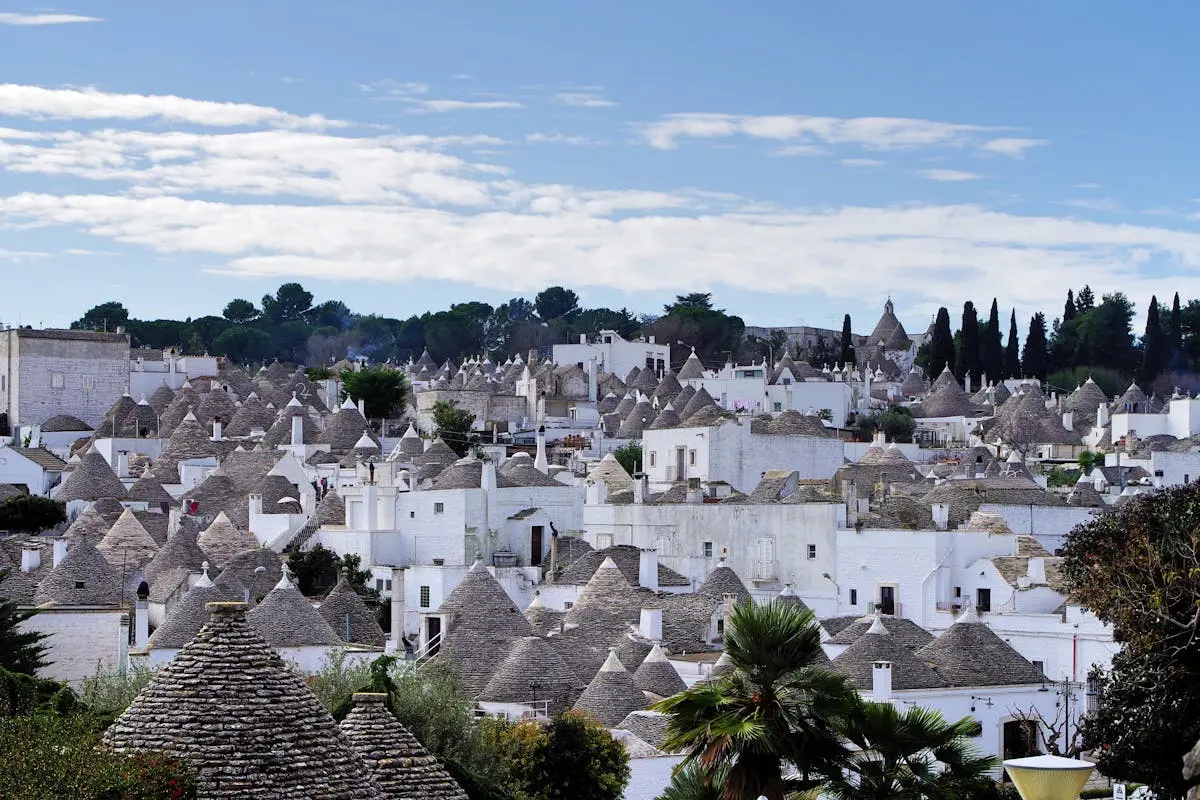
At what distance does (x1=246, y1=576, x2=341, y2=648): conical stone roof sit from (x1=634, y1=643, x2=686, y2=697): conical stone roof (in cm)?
666

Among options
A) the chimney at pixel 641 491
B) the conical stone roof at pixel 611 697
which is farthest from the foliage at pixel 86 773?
the chimney at pixel 641 491

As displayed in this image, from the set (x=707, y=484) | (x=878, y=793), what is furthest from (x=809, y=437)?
(x=878, y=793)

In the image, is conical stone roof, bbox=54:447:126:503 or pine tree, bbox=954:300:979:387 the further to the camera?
pine tree, bbox=954:300:979:387

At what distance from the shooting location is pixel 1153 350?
4102 inches

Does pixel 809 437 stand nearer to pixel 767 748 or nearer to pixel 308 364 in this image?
pixel 767 748

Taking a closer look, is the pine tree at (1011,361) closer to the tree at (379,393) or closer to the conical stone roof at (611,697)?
the tree at (379,393)

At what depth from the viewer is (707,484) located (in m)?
62.0

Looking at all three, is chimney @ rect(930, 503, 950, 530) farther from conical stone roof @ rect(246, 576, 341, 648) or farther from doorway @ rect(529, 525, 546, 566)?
conical stone roof @ rect(246, 576, 341, 648)

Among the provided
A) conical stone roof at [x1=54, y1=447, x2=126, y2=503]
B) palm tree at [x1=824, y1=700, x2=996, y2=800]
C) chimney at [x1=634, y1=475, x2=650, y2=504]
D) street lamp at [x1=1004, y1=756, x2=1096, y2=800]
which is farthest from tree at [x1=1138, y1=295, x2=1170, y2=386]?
street lamp at [x1=1004, y1=756, x2=1096, y2=800]

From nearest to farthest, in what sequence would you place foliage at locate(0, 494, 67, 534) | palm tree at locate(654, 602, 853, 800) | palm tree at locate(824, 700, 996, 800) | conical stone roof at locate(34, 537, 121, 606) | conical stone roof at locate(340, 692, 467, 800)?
conical stone roof at locate(340, 692, 467, 800)
palm tree at locate(654, 602, 853, 800)
palm tree at locate(824, 700, 996, 800)
conical stone roof at locate(34, 537, 121, 606)
foliage at locate(0, 494, 67, 534)

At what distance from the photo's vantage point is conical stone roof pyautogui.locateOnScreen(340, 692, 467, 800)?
687 inches

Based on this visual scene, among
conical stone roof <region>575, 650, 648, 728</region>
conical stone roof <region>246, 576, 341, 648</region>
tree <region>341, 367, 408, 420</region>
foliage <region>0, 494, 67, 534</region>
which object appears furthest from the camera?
tree <region>341, 367, 408, 420</region>

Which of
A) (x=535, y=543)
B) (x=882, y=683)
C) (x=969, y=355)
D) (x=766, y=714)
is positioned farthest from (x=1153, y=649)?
(x=969, y=355)

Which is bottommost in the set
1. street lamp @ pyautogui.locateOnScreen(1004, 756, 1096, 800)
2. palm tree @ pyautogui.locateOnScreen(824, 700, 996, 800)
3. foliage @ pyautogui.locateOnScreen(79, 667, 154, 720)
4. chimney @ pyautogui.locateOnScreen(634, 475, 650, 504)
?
foliage @ pyautogui.locateOnScreen(79, 667, 154, 720)
